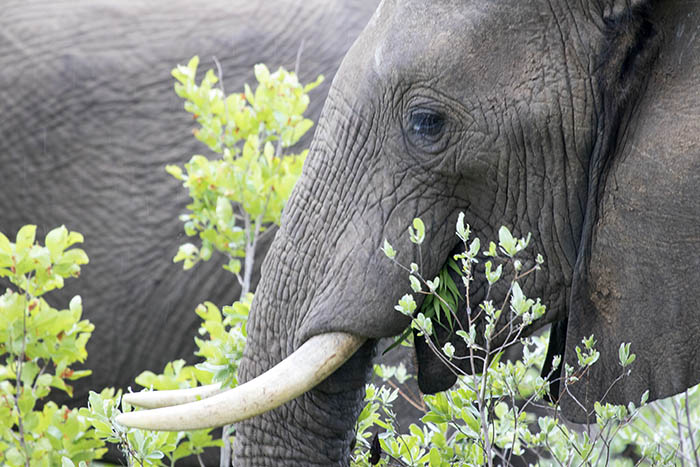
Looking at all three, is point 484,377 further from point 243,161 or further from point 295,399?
point 243,161

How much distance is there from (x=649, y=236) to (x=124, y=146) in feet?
8.28

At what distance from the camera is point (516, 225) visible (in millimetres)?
2094

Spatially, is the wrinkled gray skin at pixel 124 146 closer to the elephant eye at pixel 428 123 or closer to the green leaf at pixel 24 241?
the green leaf at pixel 24 241

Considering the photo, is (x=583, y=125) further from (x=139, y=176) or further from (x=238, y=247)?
(x=139, y=176)

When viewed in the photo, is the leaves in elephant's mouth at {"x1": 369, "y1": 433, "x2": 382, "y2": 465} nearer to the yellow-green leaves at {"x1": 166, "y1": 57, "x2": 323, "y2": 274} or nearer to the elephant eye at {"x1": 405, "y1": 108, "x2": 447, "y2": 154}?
the elephant eye at {"x1": 405, "y1": 108, "x2": 447, "y2": 154}

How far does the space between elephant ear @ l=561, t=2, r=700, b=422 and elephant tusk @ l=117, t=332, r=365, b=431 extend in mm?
435

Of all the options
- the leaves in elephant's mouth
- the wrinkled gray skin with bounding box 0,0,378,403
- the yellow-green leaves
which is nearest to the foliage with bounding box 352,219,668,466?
the leaves in elephant's mouth

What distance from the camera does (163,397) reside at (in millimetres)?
2312

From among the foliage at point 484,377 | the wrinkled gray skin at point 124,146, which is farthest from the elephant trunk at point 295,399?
the wrinkled gray skin at point 124,146

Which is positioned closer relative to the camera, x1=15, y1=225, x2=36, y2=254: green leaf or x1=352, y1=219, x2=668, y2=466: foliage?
x1=352, y1=219, x2=668, y2=466: foliage

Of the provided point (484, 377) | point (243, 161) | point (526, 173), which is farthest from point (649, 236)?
point (243, 161)

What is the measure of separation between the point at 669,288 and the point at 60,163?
8.88 ft

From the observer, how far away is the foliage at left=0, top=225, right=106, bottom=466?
8.75ft

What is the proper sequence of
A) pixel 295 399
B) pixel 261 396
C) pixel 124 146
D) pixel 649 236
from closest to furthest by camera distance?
pixel 649 236
pixel 261 396
pixel 295 399
pixel 124 146
